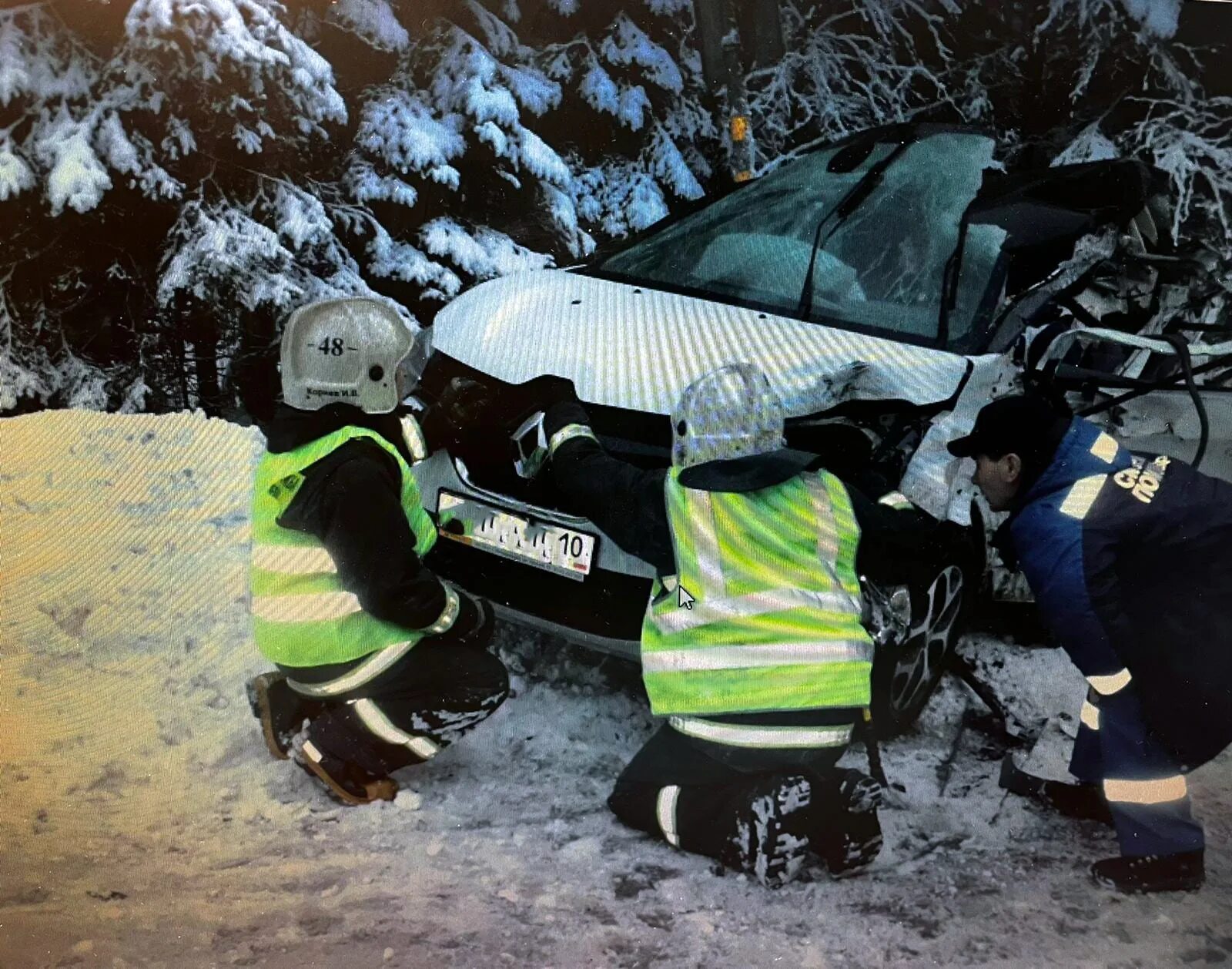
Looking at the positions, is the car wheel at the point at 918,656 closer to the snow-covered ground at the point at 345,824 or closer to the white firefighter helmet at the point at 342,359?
the snow-covered ground at the point at 345,824

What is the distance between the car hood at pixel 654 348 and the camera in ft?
5.79

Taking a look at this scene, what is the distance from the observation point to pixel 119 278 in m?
1.95

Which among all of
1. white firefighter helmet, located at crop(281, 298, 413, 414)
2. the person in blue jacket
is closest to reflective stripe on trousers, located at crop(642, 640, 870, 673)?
the person in blue jacket

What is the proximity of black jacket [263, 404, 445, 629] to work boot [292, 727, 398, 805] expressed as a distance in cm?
29

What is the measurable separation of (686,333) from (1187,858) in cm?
133

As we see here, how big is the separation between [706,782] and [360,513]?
2.55 ft

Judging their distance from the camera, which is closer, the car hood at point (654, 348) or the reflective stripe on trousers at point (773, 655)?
the reflective stripe on trousers at point (773, 655)

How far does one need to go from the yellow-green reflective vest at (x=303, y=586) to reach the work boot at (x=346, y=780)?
176 mm

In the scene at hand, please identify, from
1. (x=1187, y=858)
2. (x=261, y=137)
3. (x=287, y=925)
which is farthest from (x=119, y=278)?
(x=1187, y=858)

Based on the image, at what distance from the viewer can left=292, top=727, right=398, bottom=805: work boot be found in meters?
1.73

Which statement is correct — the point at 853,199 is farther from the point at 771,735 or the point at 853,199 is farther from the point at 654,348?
the point at 771,735

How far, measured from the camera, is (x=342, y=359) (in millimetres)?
1657

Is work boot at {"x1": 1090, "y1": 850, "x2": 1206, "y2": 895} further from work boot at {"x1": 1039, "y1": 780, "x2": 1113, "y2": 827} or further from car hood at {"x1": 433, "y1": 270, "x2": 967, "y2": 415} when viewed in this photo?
car hood at {"x1": 433, "y1": 270, "x2": 967, "y2": 415}

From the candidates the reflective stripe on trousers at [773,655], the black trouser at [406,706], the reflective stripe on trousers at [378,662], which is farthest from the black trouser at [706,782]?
the reflective stripe on trousers at [378,662]
